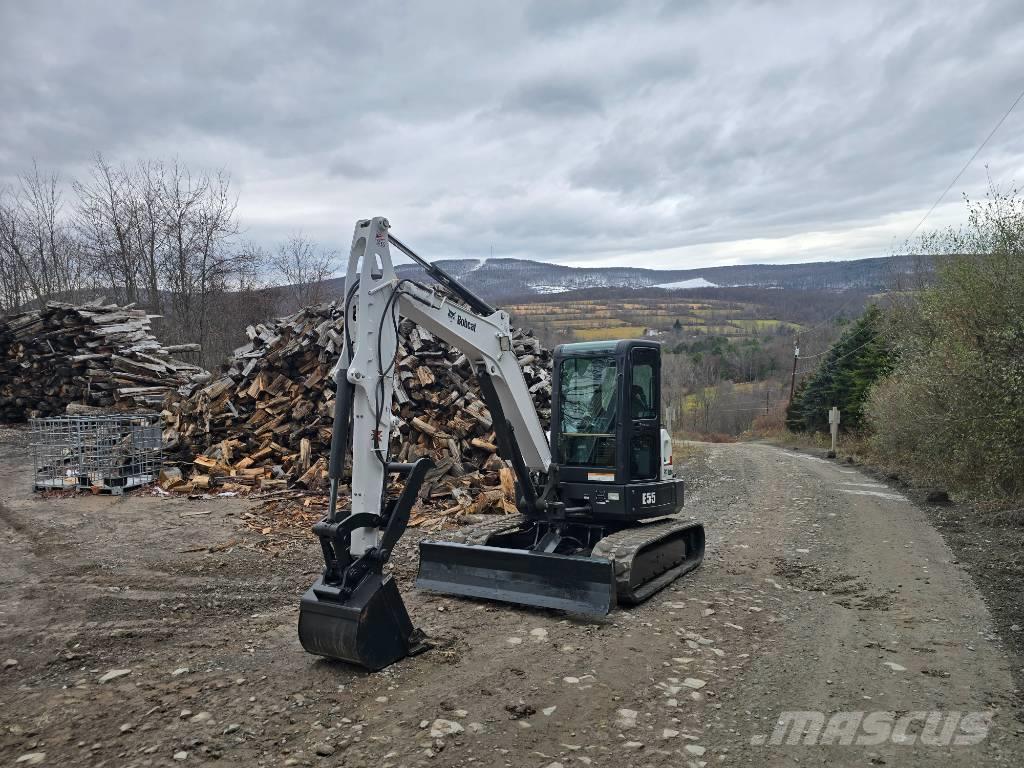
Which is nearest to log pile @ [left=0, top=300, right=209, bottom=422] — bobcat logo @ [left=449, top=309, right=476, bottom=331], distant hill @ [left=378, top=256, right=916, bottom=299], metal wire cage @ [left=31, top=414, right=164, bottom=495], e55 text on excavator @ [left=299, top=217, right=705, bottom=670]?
metal wire cage @ [left=31, top=414, right=164, bottom=495]

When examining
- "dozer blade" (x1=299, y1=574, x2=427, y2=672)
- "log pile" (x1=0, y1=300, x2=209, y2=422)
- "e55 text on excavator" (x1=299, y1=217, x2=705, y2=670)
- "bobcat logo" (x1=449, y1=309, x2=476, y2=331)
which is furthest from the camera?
"log pile" (x1=0, y1=300, x2=209, y2=422)

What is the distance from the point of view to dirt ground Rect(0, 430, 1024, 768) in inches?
175

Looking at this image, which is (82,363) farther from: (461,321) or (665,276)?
(665,276)

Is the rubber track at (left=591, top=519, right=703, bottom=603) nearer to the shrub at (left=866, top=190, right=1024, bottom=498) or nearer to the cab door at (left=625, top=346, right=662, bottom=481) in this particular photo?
the cab door at (left=625, top=346, right=662, bottom=481)

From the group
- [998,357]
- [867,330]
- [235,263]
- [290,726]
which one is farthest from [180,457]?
[867,330]

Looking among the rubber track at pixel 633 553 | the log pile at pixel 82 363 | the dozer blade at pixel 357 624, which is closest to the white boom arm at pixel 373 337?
the dozer blade at pixel 357 624

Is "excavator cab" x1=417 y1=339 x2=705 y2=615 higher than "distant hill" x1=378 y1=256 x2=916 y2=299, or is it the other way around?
"distant hill" x1=378 y1=256 x2=916 y2=299

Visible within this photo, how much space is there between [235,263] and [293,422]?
653 inches

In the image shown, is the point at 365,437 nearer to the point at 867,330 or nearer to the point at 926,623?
the point at 926,623

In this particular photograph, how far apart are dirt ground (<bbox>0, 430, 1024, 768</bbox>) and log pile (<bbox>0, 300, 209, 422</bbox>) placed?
9100 millimetres

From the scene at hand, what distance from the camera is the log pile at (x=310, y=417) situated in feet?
42.0

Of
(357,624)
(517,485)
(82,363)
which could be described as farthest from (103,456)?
(357,624)

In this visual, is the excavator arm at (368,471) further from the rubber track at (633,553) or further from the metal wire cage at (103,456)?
the metal wire cage at (103,456)

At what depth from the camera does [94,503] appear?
12.3 meters
